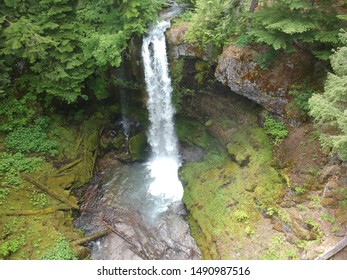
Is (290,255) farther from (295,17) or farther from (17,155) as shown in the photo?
(17,155)

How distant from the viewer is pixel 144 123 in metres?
16.7

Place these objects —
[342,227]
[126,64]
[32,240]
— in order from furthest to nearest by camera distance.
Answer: [126,64]
[32,240]
[342,227]

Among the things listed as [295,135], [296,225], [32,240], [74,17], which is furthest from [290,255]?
[74,17]

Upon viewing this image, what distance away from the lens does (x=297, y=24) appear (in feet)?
30.7

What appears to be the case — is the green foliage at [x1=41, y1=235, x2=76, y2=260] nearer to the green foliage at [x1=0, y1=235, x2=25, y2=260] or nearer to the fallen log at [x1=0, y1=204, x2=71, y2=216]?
the green foliage at [x1=0, y1=235, x2=25, y2=260]

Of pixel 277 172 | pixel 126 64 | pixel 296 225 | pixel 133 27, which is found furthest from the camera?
pixel 126 64

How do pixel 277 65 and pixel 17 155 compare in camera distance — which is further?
pixel 17 155

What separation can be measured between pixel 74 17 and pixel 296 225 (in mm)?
12344

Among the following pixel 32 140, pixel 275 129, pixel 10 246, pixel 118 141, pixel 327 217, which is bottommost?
pixel 10 246

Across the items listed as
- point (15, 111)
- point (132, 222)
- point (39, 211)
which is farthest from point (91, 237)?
point (15, 111)

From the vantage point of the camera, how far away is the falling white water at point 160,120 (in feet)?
47.3

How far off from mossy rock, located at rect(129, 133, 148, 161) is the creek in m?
0.40

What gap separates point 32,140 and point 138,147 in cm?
539

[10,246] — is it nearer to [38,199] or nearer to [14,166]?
[38,199]
